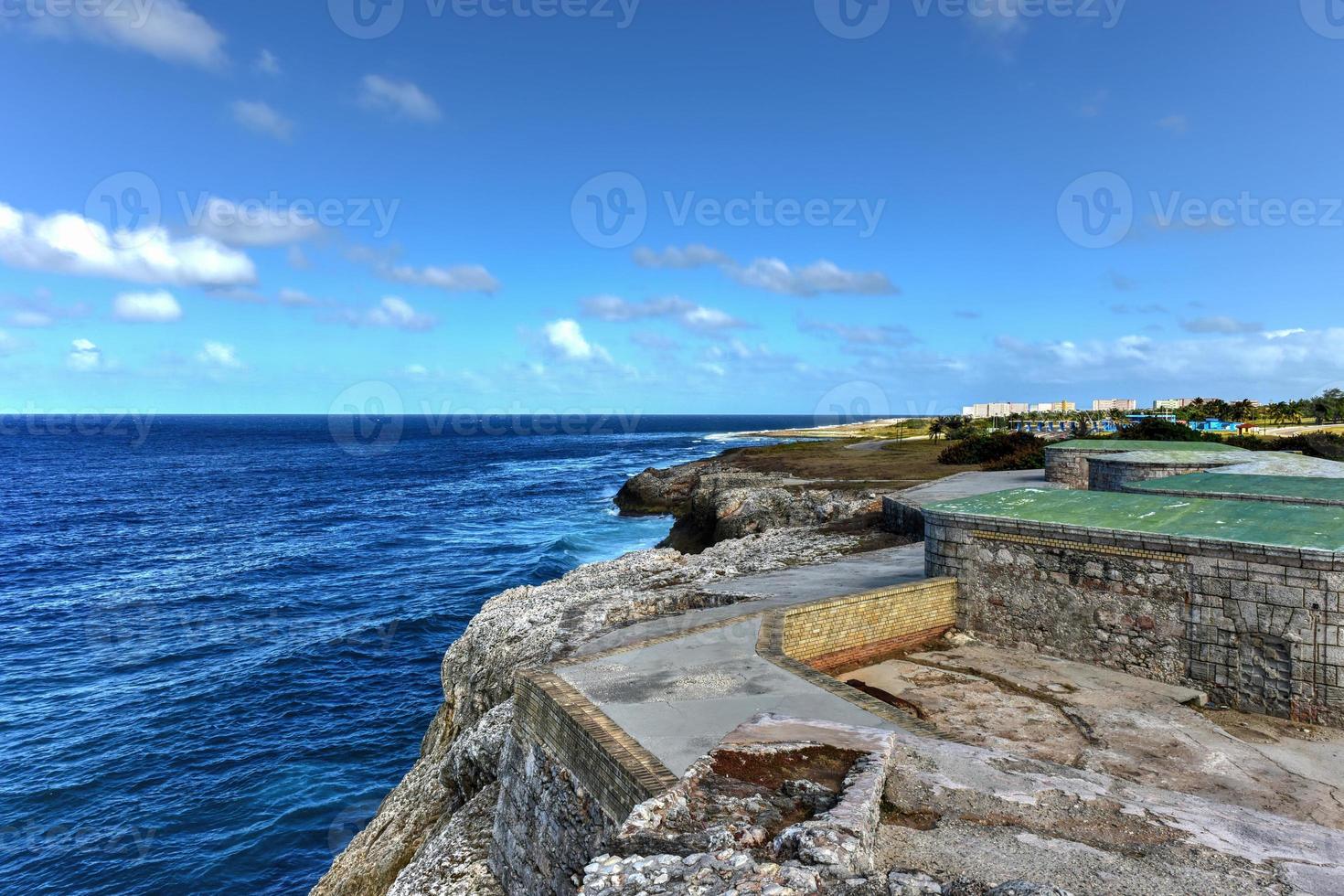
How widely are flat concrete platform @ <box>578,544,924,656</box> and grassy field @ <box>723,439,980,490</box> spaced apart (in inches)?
635

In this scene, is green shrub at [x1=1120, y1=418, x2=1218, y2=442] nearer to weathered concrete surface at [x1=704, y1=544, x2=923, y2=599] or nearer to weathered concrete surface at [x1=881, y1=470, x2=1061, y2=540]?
weathered concrete surface at [x1=881, y1=470, x2=1061, y2=540]

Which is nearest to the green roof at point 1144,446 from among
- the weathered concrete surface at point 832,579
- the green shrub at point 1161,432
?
the weathered concrete surface at point 832,579

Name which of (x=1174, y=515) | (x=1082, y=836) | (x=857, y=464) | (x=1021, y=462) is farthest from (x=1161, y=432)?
(x=1082, y=836)

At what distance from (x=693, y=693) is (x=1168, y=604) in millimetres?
7764

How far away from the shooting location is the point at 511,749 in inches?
376

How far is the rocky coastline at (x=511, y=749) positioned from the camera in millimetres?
8352

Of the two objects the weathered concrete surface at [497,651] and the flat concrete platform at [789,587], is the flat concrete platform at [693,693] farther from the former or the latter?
the weathered concrete surface at [497,651]

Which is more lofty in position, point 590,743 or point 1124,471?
point 1124,471

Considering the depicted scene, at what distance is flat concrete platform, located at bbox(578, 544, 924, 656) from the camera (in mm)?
12477

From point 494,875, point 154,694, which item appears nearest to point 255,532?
point 154,694

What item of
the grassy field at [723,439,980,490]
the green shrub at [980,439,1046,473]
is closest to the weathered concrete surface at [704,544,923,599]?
the grassy field at [723,439,980,490]

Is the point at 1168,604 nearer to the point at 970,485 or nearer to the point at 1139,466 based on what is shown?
the point at 1139,466

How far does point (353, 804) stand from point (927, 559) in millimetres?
14279

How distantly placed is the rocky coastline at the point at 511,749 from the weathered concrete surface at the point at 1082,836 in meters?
3.09
